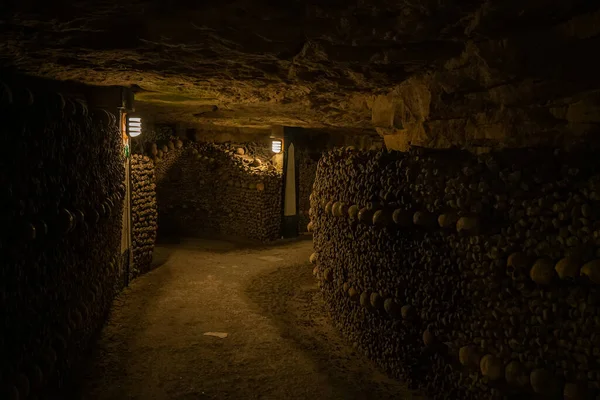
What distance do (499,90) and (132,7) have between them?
2303 millimetres

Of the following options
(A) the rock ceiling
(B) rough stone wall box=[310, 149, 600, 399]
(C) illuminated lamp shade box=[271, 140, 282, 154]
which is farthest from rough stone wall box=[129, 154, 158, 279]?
(B) rough stone wall box=[310, 149, 600, 399]

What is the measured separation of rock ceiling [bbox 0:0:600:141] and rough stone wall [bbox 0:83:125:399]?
48 cm

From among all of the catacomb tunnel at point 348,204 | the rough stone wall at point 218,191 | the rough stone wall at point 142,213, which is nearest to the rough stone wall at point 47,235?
the catacomb tunnel at point 348,204

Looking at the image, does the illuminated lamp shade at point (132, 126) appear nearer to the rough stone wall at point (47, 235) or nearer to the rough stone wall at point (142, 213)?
the rough stone wall at point (142, 213)

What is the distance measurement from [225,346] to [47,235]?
1966 mm

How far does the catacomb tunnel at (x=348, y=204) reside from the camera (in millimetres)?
2439

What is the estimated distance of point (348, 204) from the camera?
430cm

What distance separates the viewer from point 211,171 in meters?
10.1

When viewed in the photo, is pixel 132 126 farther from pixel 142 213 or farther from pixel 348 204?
pixel 348 204

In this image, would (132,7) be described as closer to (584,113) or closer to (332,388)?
(584,113)

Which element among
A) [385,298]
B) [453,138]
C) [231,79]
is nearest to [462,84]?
[453,138]

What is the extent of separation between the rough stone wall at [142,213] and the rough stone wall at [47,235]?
209 cm

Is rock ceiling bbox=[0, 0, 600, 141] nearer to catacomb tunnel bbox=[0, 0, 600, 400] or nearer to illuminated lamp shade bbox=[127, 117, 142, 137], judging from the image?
catacomb tunnel bbox=[0, 0, 600, 400]

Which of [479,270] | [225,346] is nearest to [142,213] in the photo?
[225,346]
